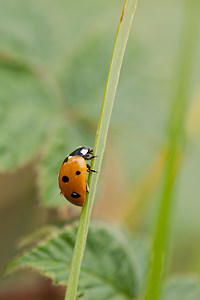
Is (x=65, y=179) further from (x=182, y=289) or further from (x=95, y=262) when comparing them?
(x=182, y=289)

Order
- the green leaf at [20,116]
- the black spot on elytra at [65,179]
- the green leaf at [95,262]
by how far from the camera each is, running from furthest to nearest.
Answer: the green leaf at [20,116], the black spot on elytra at [65,179], the green leaf at [95,262]

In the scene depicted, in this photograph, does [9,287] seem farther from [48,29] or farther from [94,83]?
[48,29]

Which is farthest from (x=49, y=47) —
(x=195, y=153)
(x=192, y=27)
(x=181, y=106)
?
(x=195, y=153)

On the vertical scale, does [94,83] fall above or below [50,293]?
above

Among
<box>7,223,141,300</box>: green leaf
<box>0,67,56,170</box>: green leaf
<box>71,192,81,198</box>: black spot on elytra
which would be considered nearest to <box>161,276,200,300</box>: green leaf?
<box>7,223,141,300</box>: green leaf

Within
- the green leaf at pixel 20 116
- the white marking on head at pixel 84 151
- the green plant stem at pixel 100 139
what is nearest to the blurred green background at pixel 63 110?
the green leaf at pixel 20 116

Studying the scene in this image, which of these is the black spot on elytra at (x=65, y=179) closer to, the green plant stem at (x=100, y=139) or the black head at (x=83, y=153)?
the black head at (x=83, y=153)

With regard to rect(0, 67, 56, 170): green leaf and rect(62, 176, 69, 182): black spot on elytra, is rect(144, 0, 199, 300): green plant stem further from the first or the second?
rect(0, 67, 56, 170): green leaf
